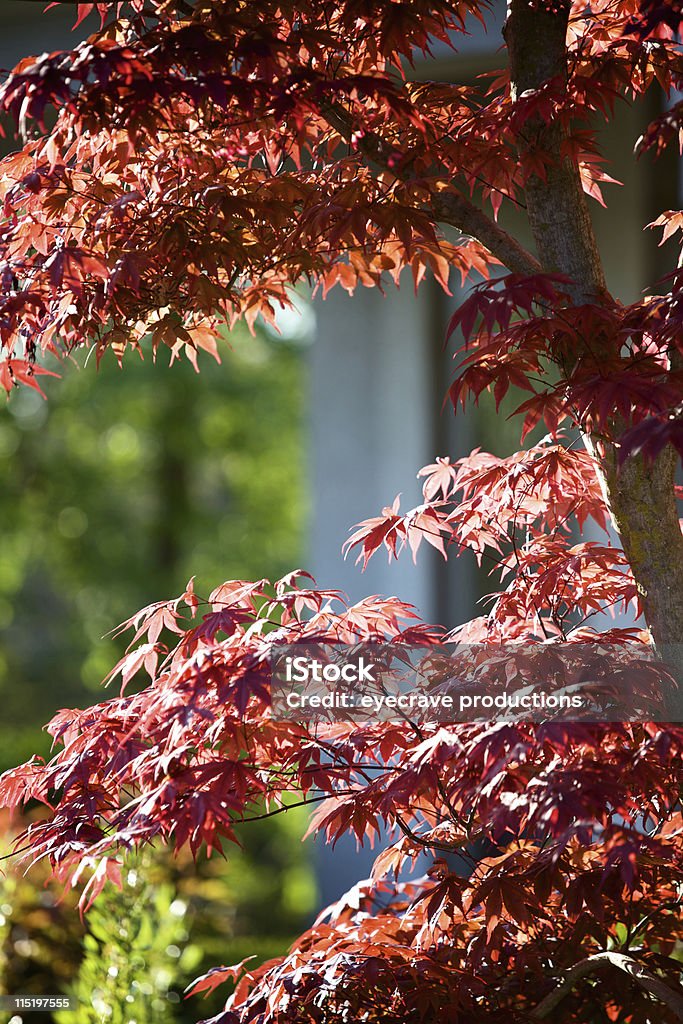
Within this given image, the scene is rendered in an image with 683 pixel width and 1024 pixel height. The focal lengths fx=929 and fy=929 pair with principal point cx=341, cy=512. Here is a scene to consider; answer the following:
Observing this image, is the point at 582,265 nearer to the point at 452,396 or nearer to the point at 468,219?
the point at 468,219

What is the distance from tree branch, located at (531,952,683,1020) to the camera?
1453mm

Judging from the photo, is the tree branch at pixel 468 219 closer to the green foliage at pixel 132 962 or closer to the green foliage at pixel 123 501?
the green foliage at pixel 132 962

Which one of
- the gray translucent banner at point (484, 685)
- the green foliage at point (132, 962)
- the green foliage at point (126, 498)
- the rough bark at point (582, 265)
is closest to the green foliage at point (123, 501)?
the green foliage at point (126, 498)

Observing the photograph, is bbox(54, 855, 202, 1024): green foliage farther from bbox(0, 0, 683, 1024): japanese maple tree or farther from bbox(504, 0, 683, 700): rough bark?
bbox(504, 0, 683, 700): rough bark

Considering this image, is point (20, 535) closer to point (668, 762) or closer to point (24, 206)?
point (24, 206)

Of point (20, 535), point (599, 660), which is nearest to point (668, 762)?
point (599, 660)

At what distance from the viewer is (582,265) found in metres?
1.55

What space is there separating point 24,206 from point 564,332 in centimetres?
94

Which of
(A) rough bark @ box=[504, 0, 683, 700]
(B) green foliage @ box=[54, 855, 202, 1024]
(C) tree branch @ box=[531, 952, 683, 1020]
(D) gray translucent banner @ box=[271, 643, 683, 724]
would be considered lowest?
(B) green foliage @ box=[54, 855, 202, 1024]

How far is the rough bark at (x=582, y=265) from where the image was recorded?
4.98 ft

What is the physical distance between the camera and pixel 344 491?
3.46 metres

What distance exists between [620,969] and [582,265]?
1200 mm

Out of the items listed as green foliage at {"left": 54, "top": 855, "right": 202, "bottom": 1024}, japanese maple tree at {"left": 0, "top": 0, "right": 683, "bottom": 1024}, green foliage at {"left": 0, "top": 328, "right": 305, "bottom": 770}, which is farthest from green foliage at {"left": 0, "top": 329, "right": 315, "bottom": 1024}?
japanese maple tree at {"left": 0, "top": 0, "right": 683, "bottom": 1024}

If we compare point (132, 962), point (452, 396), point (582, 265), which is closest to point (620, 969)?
point (452, 396)
